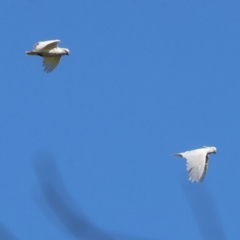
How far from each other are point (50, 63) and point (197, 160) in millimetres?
2188

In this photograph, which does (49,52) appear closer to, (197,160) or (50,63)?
(50,63)

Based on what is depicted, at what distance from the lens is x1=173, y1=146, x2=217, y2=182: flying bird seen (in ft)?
16.7

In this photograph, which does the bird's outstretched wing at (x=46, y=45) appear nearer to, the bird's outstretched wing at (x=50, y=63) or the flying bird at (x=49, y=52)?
the flying bird at (x=49, y=52)

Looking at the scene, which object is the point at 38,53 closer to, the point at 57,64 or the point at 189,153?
the point at 57,64

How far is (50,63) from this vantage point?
22.1 feet

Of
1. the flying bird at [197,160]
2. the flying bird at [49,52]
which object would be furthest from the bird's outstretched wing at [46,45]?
the flying bird at [197,160]

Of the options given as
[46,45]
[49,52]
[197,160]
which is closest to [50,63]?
[49,52]

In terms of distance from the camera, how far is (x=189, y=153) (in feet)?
19.1

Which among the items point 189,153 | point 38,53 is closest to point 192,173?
point 189,153

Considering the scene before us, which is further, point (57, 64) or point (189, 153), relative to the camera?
point (57, 64)

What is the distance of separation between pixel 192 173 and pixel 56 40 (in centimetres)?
221

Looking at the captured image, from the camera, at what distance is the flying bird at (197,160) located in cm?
510

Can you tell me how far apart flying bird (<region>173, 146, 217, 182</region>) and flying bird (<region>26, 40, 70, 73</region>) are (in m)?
1.78

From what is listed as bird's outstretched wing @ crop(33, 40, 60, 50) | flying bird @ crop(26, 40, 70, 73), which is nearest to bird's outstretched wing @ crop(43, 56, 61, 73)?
flying bird @ crop(26, 40, 70, 73)
